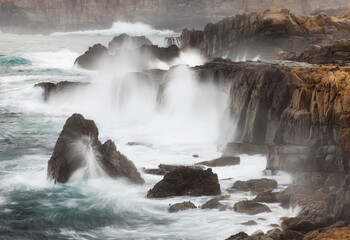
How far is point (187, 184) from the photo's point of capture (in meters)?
16.1

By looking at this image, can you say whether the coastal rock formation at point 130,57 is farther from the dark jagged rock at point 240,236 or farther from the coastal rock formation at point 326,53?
the dark jagged rock at point 240,236

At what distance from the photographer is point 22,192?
16.7 metres

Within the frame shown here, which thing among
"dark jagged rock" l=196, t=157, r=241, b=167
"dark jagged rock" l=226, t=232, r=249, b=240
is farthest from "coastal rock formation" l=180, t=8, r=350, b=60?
"dark jagged rock" l=226, t=232, r=249, b=240

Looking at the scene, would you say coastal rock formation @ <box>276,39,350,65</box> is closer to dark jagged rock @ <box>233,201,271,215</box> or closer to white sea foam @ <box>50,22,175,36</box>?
dark jagged rock @ <box>233,201,271,215</box>

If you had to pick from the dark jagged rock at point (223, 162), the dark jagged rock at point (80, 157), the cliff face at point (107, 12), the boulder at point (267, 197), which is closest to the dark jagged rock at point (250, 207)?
the boulder at point (267, 197)

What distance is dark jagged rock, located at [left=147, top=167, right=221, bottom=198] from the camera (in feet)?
52.3

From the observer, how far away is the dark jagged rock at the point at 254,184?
53.4 feet

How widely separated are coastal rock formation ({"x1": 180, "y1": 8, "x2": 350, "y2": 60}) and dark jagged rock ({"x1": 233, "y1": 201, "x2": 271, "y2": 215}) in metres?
29.3

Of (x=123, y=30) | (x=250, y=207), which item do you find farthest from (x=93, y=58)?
(x=123, y=30)

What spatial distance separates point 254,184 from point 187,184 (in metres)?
1.97

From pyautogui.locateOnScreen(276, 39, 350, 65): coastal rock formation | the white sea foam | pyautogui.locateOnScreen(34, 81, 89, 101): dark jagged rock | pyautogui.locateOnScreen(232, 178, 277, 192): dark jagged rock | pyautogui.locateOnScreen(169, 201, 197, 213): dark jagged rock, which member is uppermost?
the white sea foam

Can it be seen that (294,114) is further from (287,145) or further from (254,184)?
(254,184)

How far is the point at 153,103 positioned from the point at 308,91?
44.1 ft

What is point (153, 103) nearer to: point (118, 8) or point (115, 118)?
point (115, 118)
